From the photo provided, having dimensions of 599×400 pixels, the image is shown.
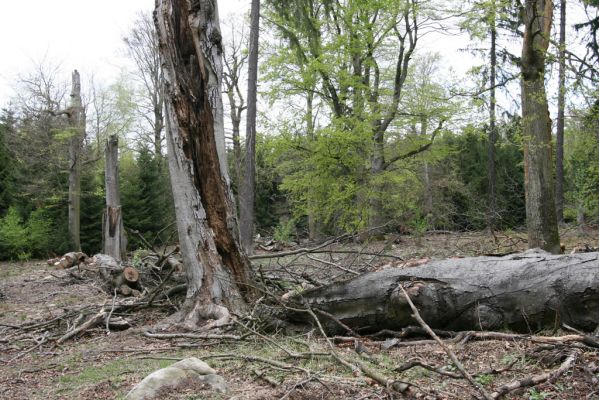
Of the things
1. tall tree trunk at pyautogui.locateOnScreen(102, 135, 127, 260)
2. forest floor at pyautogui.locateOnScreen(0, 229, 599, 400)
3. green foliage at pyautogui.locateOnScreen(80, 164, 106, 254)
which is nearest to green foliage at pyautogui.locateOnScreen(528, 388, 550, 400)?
forest floor at pyautogui.locateOnScreen(0, 229, 599, 400)

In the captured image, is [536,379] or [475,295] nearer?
[536,379]

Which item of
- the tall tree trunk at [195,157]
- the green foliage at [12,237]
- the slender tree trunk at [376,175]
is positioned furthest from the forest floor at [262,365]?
the green foliage at [12,237]

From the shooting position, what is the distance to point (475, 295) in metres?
4.58

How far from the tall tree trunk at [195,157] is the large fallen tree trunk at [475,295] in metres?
1.53

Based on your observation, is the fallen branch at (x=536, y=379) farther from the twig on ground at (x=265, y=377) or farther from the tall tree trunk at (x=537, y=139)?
the tall tree trunk at (x=537, y=139)

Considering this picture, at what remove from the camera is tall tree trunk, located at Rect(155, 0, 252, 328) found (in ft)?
20.9

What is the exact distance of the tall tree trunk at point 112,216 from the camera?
1503 centimetres

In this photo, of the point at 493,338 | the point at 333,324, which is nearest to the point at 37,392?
the point at 333,324

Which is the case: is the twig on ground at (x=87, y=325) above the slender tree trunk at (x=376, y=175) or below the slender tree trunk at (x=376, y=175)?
below

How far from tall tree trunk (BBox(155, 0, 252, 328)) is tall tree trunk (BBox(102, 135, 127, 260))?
929 cm

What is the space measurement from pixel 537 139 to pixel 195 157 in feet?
25.6

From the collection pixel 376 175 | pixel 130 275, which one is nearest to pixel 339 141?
pixel 376 175

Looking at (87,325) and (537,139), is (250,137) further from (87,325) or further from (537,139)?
(87,325)

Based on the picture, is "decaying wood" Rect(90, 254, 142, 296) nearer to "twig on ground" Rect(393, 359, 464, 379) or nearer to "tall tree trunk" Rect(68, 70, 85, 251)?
"twig on ground" Rect(393, 359, 464, 379)
